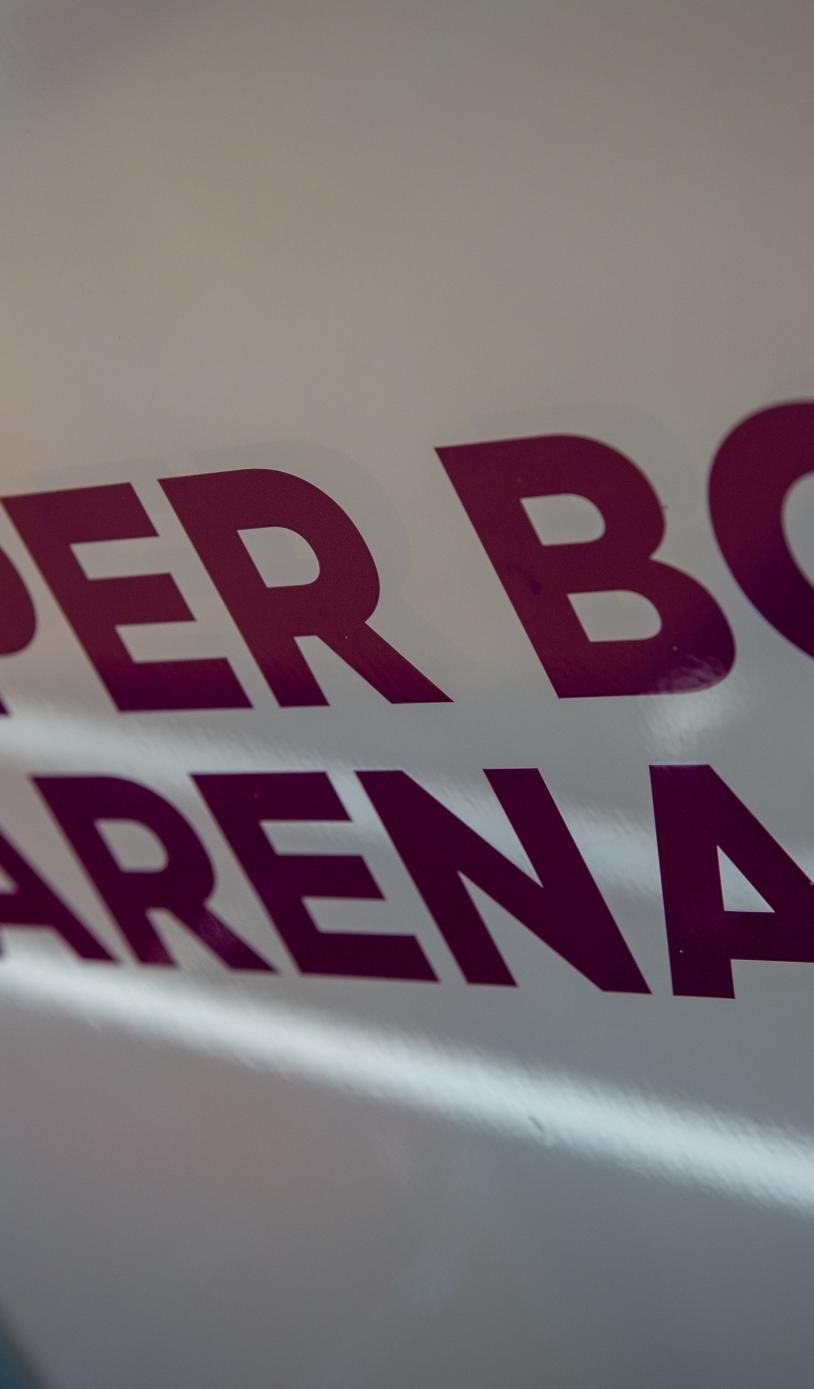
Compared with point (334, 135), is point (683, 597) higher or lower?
lower

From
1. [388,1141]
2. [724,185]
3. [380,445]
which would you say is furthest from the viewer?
[388,1141]

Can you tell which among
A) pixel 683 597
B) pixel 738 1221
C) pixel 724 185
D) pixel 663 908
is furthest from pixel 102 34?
pixel 738 1221

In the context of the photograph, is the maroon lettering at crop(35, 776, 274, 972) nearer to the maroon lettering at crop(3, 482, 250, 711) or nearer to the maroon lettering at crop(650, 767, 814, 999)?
the maroon lettering at crop(3, 482, 250, 711)

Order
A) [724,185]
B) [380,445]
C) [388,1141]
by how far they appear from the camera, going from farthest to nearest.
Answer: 1. [388,1141]
2. [380,445]
3. [724,185]

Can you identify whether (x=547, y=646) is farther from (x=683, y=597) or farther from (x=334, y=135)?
(x=334, y=135)

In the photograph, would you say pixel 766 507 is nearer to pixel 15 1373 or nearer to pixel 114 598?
pixel 114 598

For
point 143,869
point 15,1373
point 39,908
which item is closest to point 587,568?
point 143,869

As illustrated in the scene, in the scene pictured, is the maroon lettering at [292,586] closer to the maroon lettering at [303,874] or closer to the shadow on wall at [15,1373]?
the maroon lettering at [303,874]

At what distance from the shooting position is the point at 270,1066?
101 centimetres

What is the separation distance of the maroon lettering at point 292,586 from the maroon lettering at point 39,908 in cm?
31

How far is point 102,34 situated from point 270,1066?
2.78 feet

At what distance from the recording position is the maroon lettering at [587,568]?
0.83 m

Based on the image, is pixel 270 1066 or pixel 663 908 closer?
pixel 663 908

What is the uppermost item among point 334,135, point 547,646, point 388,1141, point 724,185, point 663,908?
point 334,135
